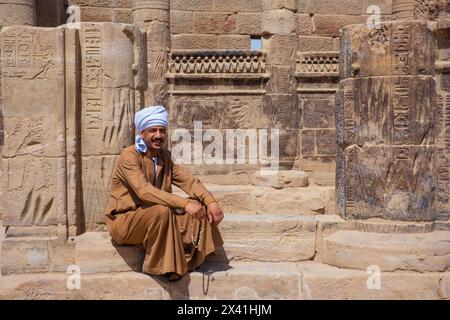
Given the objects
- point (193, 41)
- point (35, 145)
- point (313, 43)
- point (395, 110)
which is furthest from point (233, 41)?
point (35, 145)

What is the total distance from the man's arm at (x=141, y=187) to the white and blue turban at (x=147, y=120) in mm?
113

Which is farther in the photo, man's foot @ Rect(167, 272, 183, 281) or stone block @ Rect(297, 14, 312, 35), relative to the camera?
stone block @ Rect(297, 14, 312, 35)

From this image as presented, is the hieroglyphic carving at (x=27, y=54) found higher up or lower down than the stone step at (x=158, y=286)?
higher up

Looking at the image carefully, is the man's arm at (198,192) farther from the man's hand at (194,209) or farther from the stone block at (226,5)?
the stone block at (226,5)

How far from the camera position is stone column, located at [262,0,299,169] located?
10234 millimetres

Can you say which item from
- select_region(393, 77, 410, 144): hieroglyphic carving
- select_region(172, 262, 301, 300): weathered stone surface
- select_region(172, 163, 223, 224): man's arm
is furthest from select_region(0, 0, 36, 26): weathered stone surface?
select_region(393, 77, 410, 144): hieroglyphic carving

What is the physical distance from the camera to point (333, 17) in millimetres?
12117

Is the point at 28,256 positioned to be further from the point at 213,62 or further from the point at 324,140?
the point at 324,140

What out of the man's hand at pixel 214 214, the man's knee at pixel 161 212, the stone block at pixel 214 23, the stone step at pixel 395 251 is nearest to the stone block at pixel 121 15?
the stone block at pixel 214 23

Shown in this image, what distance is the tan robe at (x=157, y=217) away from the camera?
464cm

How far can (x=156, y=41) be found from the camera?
413 inches

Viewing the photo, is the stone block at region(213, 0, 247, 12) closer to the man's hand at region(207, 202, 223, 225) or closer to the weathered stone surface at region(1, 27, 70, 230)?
the weathered stone surface at region(1, 27, 70, 230)

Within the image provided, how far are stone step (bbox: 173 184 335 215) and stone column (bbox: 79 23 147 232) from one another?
367 centimetres

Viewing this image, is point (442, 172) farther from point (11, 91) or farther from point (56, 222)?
point (11, 91)
